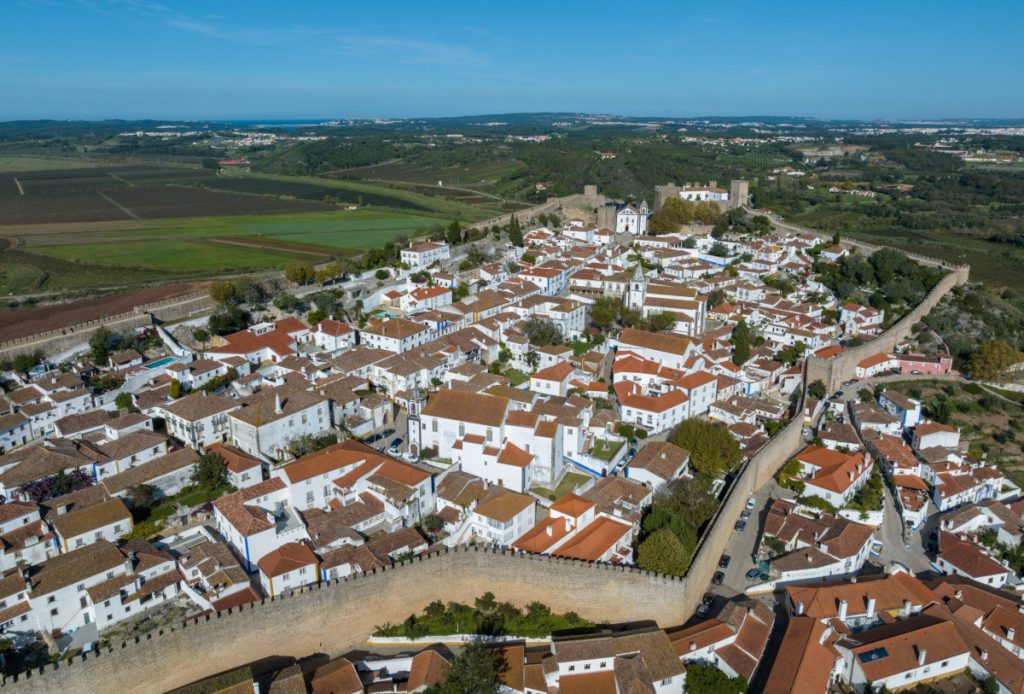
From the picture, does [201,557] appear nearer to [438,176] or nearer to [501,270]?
[501,270]

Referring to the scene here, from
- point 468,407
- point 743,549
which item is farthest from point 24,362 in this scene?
point 743,549

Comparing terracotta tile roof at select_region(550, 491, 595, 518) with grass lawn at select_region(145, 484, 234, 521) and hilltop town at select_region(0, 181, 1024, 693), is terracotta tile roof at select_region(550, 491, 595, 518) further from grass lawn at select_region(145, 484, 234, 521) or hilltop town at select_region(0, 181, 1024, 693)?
grass lawn at select_region(145, 484, 234, 521)

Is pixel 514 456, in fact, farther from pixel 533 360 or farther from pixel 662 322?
pixel 662 322

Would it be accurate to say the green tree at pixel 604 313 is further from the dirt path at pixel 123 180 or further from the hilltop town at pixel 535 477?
the dirt path at pixel 123 180

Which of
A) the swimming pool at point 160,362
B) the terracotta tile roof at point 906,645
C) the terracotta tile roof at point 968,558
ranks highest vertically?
the swimming pool at point 160,362

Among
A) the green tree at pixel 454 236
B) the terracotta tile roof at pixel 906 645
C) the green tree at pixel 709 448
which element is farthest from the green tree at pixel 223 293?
the terracotta tile roof at pixel 906 645

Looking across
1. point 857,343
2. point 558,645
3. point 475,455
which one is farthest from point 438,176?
point 558,645
